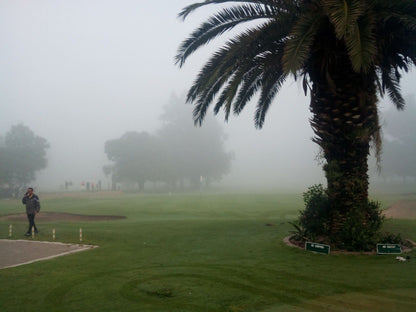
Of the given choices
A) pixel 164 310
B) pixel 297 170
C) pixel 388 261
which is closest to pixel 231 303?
pixel 164 310

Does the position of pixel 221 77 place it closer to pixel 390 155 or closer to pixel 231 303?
pixel 231 303

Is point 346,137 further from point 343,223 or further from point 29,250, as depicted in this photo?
point 29,250

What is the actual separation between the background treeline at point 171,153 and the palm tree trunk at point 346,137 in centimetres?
5906

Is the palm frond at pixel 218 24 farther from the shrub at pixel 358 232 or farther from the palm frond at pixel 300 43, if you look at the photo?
the shrub at pixel 358 232

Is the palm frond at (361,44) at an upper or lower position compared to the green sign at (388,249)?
upper

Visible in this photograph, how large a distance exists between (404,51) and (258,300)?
29.1 ft

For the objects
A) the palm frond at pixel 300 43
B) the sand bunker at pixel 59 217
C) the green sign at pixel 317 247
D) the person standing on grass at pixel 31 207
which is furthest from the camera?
the sand bunker at pixel 59 217

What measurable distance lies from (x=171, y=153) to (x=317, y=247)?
6363cm

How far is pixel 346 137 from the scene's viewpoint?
10.3 meters

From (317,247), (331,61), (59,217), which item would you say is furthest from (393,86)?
(59,217)

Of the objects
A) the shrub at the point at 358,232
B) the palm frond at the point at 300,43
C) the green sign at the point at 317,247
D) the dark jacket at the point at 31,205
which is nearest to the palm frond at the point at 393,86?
the palm frond at the point at 300,43

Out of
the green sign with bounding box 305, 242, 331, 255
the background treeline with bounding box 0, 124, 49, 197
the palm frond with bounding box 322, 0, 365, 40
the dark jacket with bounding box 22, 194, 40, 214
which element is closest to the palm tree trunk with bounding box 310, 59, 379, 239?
the green sign with bounding box 305, 242, 331, 255

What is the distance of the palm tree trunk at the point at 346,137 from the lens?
33.6 feet

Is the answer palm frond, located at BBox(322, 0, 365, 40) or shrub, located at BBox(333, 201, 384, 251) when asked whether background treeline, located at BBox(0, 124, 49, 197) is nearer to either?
shrub, located at BBox(333, 201, 384, 251)
